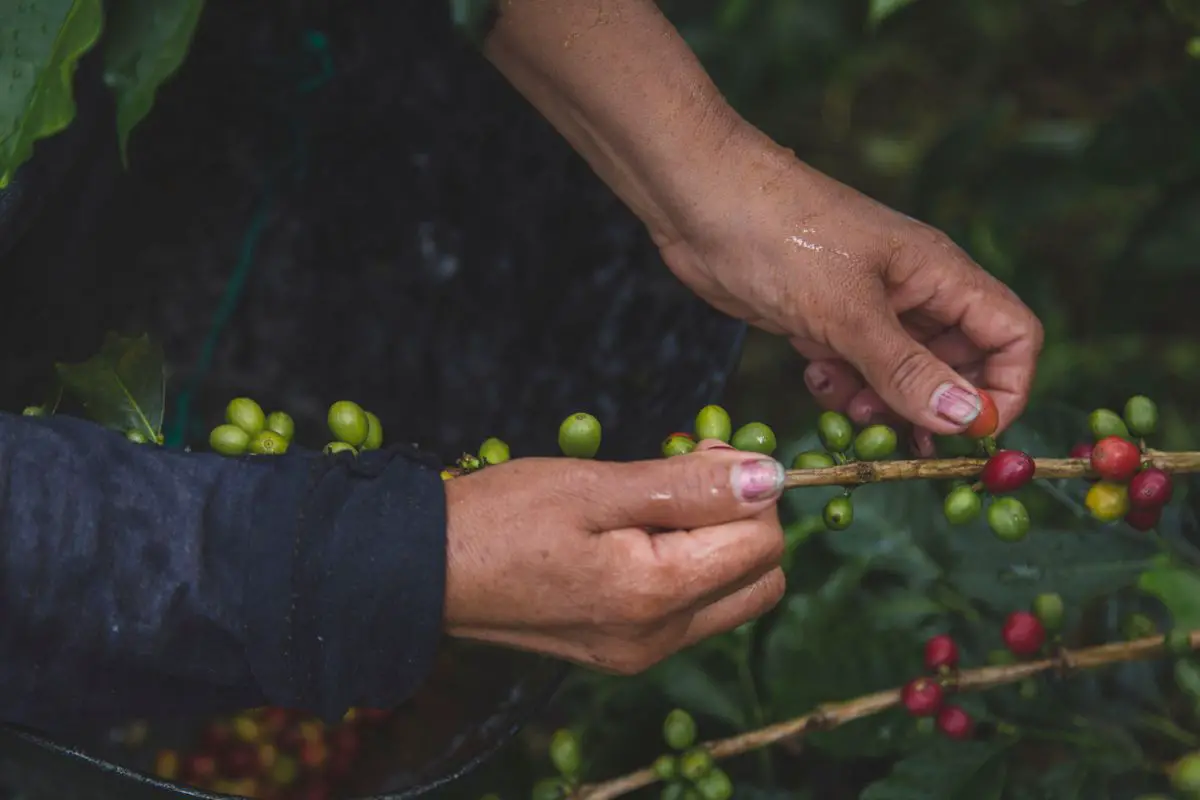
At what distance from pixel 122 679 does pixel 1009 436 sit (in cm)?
127

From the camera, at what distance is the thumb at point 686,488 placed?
1.16m

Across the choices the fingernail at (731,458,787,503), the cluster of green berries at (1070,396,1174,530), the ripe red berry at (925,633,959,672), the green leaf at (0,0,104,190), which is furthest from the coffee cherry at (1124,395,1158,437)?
the green leaf at (0,0,104,190)

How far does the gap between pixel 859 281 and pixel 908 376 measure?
0.43ft

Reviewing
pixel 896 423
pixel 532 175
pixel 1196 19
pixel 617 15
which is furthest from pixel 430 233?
pixel 1196 19

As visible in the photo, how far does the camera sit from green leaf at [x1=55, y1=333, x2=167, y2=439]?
148 cm

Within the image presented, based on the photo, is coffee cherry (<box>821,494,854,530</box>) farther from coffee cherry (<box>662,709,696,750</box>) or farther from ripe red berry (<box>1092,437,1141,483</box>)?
coffee cherry (<box>662,709,696,750</box>)

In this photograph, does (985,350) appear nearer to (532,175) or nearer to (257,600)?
(532,175)

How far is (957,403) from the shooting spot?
1.37m

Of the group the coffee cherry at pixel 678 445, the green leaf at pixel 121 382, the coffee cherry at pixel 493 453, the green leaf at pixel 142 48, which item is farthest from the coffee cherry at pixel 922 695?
the green leaf at pixel 142 48

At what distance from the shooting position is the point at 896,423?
1674mm

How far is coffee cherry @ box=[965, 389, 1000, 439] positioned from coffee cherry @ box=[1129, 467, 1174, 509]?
6.6 inches

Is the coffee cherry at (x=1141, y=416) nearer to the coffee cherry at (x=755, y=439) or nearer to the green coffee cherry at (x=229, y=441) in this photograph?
the coffee cherry at (x=755, y=439)

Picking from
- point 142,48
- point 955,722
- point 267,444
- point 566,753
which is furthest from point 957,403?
point 142,48

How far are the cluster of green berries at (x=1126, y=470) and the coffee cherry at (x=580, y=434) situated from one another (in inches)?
22.5
